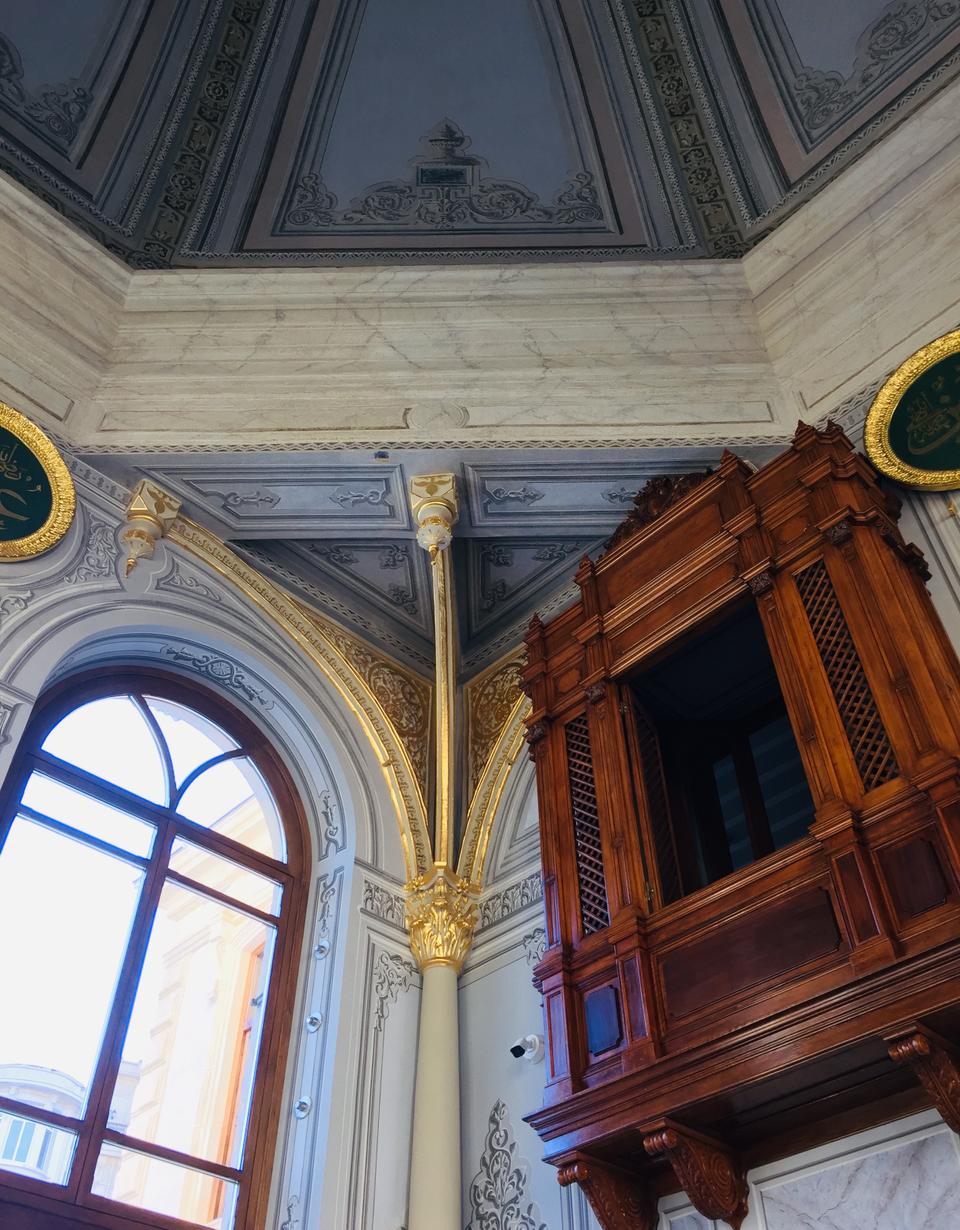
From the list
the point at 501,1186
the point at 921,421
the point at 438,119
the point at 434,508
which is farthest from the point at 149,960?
the point at 438,119

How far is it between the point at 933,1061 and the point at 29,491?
15.3ft

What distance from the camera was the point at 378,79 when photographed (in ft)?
25.2

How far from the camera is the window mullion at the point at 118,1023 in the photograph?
4.68 m

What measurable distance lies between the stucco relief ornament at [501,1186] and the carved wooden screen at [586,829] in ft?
4.04

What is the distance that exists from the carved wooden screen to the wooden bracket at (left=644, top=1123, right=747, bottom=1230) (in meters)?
0.88

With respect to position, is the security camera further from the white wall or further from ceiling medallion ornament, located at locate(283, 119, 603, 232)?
ceiling medallion ornament, located at locate(283, 119, 603, 232)

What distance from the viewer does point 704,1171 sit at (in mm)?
4012

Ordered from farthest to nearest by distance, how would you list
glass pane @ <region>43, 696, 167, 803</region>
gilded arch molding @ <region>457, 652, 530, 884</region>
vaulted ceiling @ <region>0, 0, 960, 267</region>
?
1. vaulted ceiling @ <region>0, 0, 960, 267</region>
2. gilded arch molding @ <region>457, 652, 530, 884</region>
3. glass pane @ <region>43, 696, 167, 803</region>

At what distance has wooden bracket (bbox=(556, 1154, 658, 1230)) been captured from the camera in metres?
4.20

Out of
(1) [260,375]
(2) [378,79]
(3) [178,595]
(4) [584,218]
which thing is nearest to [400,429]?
(1) [260,375]

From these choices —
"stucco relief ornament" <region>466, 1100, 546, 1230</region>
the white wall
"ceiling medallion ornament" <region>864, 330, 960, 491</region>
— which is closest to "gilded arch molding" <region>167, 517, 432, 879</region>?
the white wall

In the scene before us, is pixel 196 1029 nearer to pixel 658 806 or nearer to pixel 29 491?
pixel 658 806

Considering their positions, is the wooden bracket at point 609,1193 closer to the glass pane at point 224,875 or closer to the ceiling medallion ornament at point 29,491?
the glass pane at point 224,875

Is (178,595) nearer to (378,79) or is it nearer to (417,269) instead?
(417,269)
